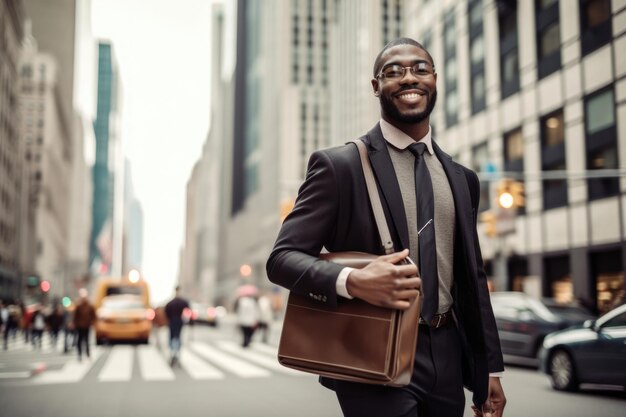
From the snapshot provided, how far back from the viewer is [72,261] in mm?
137250

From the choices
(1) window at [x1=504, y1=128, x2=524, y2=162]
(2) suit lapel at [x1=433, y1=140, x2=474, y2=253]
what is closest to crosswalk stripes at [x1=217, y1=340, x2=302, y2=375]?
(2) suit lapel at [x1=433, y1=140, x2=474, y2=253]

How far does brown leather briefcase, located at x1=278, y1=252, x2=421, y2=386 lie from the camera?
213 centimetres

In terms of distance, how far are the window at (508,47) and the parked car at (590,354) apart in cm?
2012

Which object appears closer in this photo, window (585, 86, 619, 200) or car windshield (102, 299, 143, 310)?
window (585, 86, 619, 200)

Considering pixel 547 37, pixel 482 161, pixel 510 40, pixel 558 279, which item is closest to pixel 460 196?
pixel 558 279

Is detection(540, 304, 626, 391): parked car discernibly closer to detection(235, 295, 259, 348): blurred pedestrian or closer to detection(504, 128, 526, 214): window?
detection(235, 295, 259, 348): blurred pedestrian

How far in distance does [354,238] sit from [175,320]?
50.2 feet

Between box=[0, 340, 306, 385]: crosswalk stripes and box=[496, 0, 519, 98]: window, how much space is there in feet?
51.5

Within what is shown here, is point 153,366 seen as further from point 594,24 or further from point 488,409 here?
point 594,24

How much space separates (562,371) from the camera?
11.8m

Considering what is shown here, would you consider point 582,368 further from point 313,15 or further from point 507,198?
point 313,15

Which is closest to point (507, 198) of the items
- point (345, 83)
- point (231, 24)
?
point (345, 83)

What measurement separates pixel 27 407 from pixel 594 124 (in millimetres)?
21038

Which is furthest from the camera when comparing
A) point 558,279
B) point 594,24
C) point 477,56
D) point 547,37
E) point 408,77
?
point 477,56
